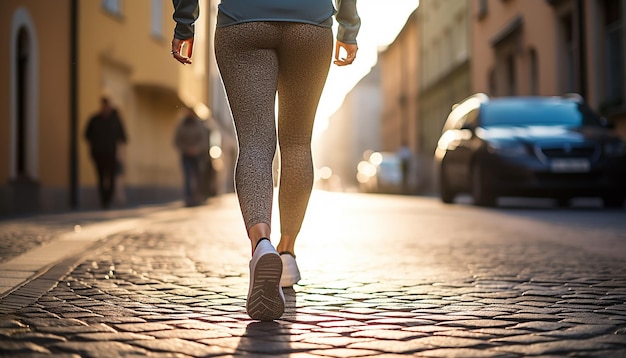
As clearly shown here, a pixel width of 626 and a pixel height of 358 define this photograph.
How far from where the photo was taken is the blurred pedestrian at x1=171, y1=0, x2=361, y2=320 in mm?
3525

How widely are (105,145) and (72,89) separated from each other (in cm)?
206

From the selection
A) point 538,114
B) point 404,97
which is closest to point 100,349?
point 538,114

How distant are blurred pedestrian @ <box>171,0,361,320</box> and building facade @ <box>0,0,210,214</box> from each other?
8.25 metres

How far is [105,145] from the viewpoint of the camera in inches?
523

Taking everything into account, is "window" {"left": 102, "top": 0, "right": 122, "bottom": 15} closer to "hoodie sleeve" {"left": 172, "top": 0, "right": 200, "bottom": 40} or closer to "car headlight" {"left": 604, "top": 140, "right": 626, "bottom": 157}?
"car headlight" {"left": 604, "top": 140, "right": 626, "bottom": 157}

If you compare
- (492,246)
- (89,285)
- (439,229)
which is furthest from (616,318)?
(439,229)

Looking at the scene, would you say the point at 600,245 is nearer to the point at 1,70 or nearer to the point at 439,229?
the point at 439,229

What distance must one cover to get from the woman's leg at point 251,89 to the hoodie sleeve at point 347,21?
1.38 ft

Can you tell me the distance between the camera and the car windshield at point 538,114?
12320 millimetres

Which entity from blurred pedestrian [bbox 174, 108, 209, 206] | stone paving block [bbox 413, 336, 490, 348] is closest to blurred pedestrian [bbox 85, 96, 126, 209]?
blurred pedestrian [bbox 174, 108, 209, 206]

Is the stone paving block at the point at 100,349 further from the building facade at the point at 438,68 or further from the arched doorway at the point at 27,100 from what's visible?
the building facade at the point at 438,68

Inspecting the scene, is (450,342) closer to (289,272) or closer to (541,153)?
(289,272)

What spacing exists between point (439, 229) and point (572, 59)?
11922 mm

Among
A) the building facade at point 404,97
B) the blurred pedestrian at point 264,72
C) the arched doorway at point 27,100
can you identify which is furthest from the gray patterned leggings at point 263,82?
the building facade at point 404,97
